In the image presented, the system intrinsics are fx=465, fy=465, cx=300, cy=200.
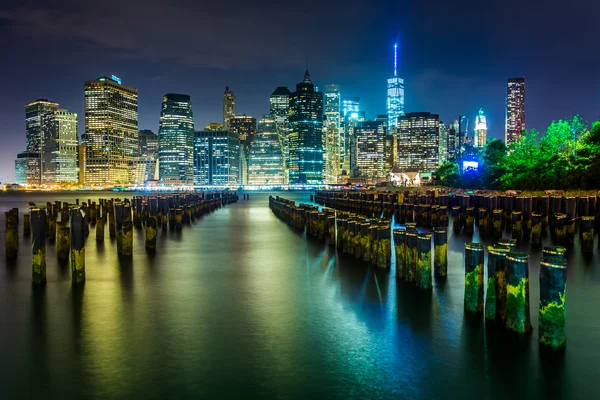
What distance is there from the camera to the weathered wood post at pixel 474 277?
918 centimetres

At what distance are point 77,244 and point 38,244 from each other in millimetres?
1036

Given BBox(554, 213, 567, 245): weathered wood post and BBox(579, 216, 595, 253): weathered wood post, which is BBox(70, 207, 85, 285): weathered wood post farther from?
BBox(554, 213, 567, 245): weathered wood post

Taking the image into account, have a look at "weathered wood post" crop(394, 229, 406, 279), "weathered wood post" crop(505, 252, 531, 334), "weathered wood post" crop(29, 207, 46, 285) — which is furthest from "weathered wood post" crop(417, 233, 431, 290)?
"weathered wood post" crop(29, 207, 46, 285)

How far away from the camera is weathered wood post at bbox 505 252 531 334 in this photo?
7957 mm

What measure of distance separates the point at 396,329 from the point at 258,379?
339 centimetres

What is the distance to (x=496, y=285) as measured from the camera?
29.0 feet

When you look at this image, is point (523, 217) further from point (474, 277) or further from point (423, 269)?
point (474, 277)

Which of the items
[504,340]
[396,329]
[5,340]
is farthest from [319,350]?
[5,340]

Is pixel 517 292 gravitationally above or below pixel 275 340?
above

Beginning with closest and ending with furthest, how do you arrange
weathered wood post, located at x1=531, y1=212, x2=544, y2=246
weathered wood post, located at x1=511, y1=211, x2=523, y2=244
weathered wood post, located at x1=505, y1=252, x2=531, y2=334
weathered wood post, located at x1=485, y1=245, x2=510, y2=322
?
weathered wood post, located at x1=505, y1=252, x2=531, y2=334 < weathered wood post, located at x1=485, y1=245, x2=510, y2=322 < weathered wood post, located at x1=531, y1=212, x2=544, y2=246 < weathered wood post, located at x1=511, y1=211, x2=523, y2=244

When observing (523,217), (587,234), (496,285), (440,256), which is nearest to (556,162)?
(523,217)

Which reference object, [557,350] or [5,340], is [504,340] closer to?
[557,350]

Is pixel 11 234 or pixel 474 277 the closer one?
pixel 474 277

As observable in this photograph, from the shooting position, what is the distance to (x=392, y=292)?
11.9 metres
